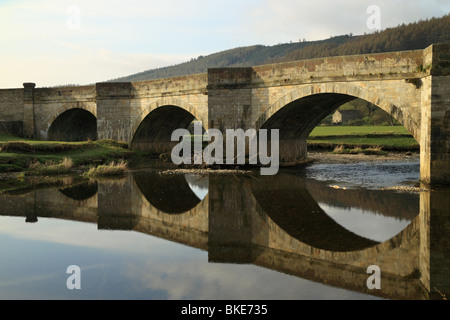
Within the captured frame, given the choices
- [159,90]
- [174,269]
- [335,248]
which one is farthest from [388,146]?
[174,269]

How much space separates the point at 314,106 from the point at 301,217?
11.8 metres

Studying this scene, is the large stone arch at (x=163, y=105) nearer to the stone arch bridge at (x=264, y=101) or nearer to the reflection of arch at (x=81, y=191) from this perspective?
the stone arch bridge at (x=264, y=101)

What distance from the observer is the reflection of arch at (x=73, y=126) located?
126ft

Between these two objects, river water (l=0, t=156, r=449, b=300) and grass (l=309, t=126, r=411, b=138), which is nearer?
river water (l=0, t=156, r=449, b=300)

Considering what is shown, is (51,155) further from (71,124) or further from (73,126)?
(73,126)

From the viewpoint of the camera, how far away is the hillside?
93125 millimetres

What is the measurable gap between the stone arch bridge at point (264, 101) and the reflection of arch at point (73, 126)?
9 centimetres

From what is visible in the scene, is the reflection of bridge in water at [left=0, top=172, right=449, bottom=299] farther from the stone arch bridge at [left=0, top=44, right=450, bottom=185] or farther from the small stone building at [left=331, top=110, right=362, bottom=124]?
the small stone building at [left=331, top=110, right=362, bottom=124]

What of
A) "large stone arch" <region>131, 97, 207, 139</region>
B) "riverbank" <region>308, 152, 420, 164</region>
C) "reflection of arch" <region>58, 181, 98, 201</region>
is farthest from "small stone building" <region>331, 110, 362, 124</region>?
"reflection of arch" <region>58, 181, 98, 201</region>

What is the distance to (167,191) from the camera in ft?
58.9

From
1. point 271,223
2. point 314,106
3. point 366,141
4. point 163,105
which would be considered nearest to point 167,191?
point 271,223

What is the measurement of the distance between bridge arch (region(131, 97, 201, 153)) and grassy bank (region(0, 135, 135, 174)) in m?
3.35

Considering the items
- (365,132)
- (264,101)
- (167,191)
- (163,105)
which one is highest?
(163,105)

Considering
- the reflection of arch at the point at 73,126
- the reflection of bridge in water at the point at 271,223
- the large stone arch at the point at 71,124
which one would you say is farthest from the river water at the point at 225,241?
the reflection of arch at the point at 73,126
